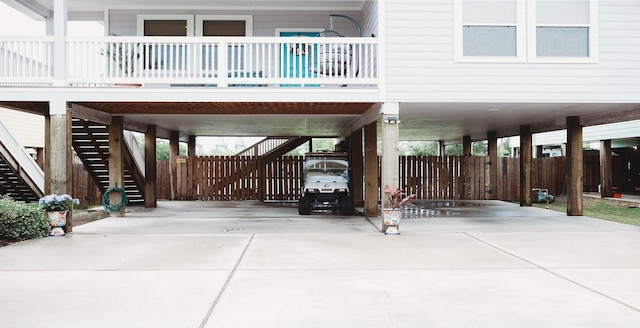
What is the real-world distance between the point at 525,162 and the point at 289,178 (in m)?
9.37

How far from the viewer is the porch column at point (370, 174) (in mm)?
12641

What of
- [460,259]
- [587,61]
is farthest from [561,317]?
[587,61]

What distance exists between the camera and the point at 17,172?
1262 centimetres

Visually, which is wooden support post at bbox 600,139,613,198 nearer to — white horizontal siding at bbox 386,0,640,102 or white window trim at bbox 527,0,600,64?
white horizontal siding at bbox 386,0,640,102

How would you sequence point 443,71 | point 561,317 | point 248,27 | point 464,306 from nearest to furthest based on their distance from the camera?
point 561,317, point 464,306, point 443,71, point 248,27

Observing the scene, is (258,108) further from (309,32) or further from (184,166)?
(184,166)

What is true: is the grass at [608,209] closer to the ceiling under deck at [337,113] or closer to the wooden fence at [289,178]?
the wooden fence at [289,178]

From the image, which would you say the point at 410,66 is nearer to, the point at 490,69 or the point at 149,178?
the point at 490,69

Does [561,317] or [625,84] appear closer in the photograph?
[561,317]

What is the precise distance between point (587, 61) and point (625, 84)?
3.30 ft

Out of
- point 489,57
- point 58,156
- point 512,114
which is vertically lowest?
point 58,156

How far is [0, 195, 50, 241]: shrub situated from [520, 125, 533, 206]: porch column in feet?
47.7

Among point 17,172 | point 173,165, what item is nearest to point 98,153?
point 17,172

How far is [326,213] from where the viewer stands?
1377 cm
